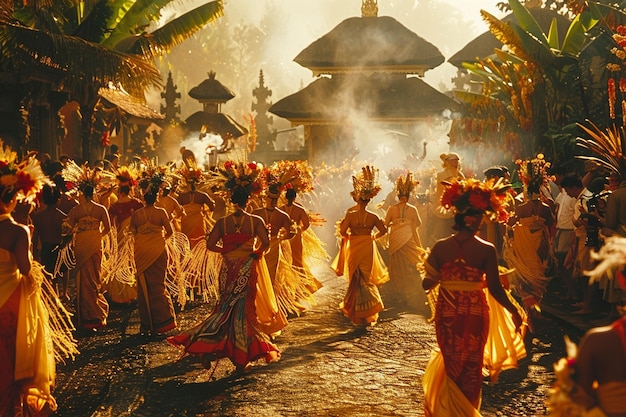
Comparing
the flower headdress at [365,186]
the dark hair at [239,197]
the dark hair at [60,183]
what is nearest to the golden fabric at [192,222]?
the dark hair at [60,183]

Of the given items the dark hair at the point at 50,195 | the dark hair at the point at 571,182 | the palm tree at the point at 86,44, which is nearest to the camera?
the dark hair at the point at 50,195

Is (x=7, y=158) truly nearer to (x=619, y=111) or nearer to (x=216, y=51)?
(x=619, y=111)

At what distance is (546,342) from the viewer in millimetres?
10734

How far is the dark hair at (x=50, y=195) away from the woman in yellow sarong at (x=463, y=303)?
23.9 ft

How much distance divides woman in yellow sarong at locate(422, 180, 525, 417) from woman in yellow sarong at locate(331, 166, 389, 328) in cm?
513

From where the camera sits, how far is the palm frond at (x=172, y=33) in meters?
20.7

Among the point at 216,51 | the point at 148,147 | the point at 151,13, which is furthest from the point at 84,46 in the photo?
the point at 216,51

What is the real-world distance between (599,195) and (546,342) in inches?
90.6

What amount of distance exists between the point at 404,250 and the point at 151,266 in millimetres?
4807

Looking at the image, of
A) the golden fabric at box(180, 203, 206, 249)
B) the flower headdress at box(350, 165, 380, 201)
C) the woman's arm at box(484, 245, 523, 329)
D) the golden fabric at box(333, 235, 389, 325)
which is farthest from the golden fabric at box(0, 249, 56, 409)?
the golden fabric at box(180, 203, 206, 249)

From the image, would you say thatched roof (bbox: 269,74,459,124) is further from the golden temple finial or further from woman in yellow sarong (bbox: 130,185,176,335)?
woman in yellow sarong (bbox: 130,185,176,335)

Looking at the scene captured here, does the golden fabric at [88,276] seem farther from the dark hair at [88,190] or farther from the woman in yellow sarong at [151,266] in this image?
the woman in yellow sarong at [151,266]

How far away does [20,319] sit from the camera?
6.59m

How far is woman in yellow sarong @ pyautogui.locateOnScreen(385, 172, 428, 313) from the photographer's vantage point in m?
14.5
